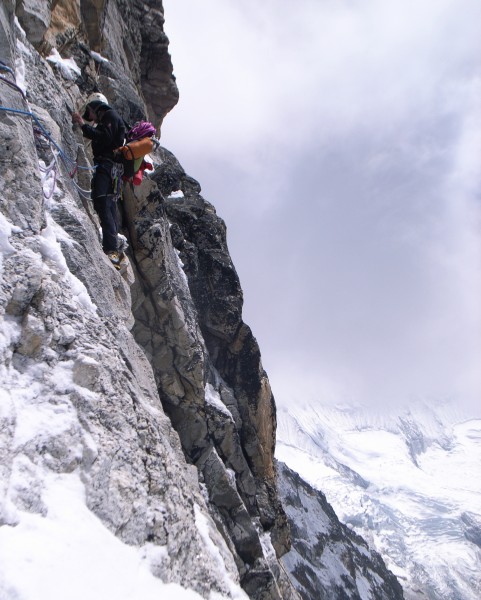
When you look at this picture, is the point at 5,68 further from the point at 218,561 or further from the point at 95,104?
the point at 218,561

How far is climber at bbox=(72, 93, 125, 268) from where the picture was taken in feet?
30.1

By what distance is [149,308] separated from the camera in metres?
16.7

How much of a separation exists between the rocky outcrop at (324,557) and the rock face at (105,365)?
31520 mm

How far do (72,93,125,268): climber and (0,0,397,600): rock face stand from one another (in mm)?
469

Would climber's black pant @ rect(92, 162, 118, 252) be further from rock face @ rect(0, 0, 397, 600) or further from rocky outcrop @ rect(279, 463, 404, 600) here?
rocky outcrop @ rect(279, 463, 404, 600)

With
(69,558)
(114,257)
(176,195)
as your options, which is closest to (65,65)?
(114,257)

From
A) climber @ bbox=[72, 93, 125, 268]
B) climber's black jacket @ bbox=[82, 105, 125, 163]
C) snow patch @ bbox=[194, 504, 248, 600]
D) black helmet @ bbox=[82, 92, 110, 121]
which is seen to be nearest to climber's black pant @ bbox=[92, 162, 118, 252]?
climber @ bbox=[72, 93, 125, 268]

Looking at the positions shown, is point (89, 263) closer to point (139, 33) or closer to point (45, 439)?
point (45, 439)

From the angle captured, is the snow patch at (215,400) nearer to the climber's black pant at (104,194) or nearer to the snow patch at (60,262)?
the climber's black pant at (104,194)

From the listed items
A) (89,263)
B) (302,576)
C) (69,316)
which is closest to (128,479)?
(69,316)

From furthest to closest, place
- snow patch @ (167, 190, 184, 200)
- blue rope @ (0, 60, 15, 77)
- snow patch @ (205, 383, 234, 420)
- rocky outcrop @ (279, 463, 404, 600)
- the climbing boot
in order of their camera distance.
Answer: rocky outcrop @ (279, 463, 404, 600)
snow patch @ (167, 190, 184, 200)
snow patch @ (205, 383, 234, 420)
the climbing boot
blue rope @ (0, 60, 15, 77)

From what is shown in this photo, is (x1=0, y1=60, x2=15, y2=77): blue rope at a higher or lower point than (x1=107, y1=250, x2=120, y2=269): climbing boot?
higher

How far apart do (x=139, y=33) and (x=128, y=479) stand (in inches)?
963

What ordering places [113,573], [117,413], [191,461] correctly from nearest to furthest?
[113,573] → [117,413] → [191,461]
